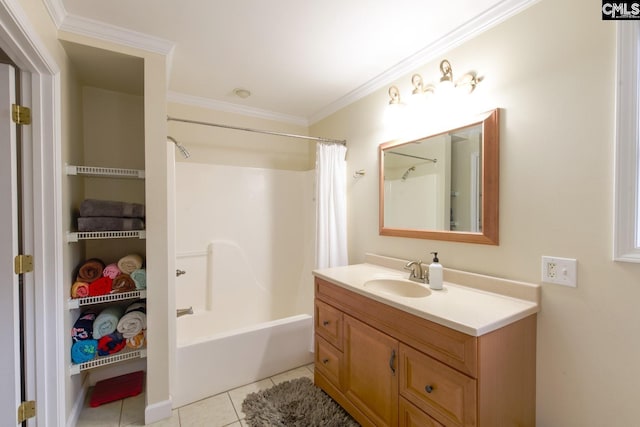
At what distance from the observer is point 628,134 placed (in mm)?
1053

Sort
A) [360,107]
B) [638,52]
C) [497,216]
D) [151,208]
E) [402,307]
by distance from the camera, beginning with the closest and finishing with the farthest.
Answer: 1. [638,52]
2. [402,307]
3. [497,216]
4. [151,208]
5. [360,107]

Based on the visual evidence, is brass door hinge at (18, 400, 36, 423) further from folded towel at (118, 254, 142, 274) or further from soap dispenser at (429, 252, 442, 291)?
soap dispenser at (429, 252, 442, 291)

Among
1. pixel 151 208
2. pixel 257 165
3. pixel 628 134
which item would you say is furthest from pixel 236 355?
pixel 628 134

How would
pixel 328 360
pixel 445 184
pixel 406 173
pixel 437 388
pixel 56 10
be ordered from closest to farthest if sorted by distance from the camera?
pixel 437 388 < pixel 56 10 < pixel 445 184 < pixel 328 360 < pixel 406 173

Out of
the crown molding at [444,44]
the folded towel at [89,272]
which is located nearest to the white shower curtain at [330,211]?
A: the crown molding at [444,44]

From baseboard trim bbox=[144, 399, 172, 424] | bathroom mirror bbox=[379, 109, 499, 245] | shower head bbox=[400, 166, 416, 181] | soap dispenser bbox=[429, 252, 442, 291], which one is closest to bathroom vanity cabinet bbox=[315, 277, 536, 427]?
soap dispenser bbox=[429, 252, 442, 291]

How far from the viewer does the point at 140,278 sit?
5.78 feet

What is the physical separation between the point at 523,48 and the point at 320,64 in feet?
3.90

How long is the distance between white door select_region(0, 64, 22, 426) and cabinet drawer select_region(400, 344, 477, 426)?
185cm

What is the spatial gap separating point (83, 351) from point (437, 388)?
6.44ft

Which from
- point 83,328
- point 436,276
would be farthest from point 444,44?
point 83,328

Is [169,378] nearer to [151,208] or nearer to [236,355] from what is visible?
[236,355]

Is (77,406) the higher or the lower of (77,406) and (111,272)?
the lower

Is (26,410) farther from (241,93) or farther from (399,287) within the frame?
(241,93)
